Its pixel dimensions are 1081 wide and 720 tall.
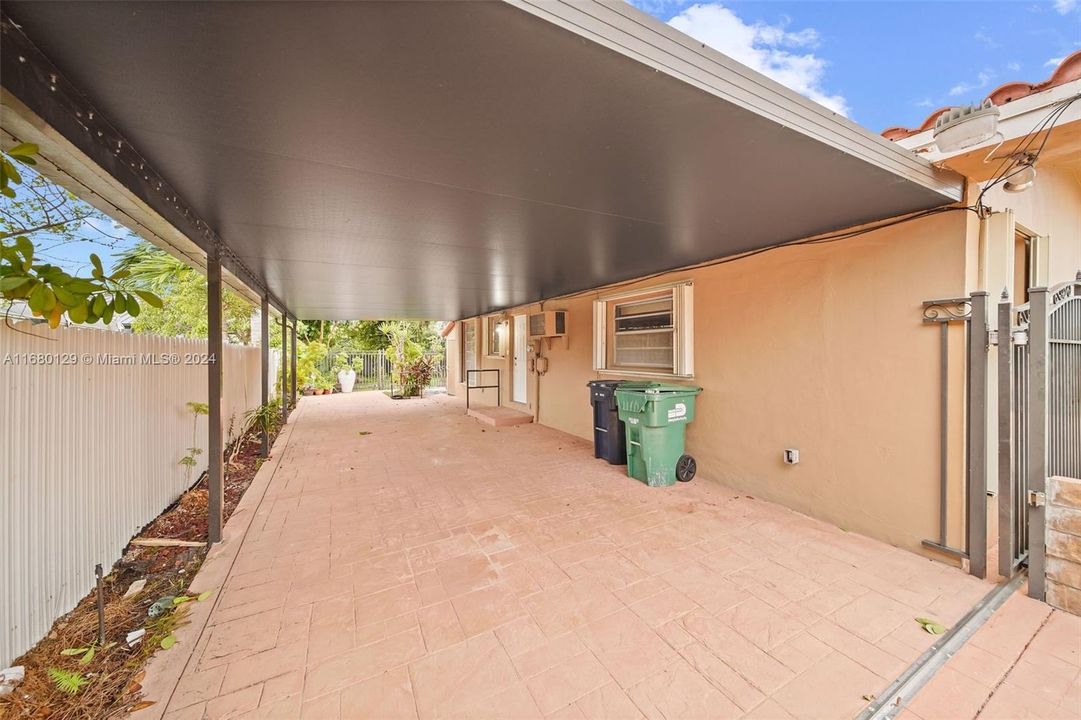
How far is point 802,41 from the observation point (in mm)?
6031

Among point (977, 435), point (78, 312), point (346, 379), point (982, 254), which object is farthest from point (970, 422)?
point (346, 379)

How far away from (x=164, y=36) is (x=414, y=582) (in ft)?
9.39

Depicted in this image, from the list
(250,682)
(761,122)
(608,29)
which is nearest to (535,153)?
(608,29)

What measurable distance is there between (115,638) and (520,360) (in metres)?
7.89

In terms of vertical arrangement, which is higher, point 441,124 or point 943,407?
point 441,124

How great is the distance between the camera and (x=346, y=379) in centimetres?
1444

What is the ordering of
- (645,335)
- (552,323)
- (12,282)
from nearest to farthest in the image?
1. (12,282)
2. (645,335)
3. (552,323)

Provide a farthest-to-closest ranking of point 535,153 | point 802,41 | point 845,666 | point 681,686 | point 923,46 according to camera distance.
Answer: point 802,41 → point 923,46 → point 535,153 → point 845,666 → point 681,686

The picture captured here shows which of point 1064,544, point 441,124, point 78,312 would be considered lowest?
point 1064,544

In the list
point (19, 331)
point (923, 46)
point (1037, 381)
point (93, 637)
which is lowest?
point (93, 637)

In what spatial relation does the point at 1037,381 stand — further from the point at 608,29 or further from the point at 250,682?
the point at 250,682

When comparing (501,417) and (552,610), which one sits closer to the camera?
(552,610)

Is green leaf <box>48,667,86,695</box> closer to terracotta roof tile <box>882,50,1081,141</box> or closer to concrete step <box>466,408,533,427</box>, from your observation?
terracotta roof tile <box>882,50,1081,141</box>

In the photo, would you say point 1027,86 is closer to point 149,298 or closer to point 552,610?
point 552,610
